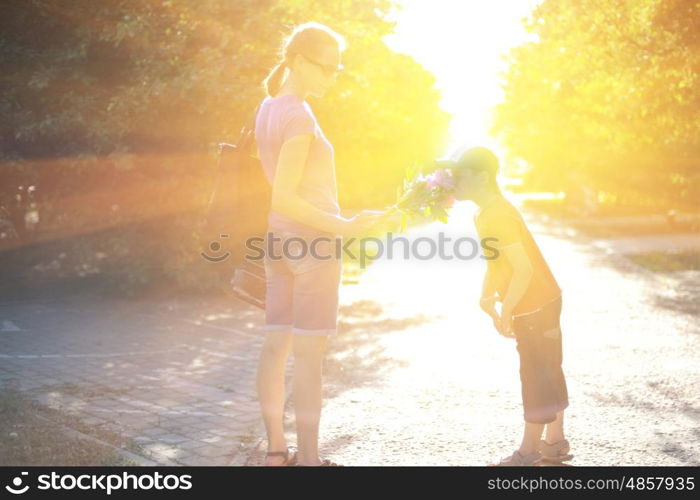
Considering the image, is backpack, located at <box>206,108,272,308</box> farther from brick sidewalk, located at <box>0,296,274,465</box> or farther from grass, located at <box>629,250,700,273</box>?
grass, located at <box>629,250,700,273</box>

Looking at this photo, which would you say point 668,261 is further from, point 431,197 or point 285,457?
point 285,457

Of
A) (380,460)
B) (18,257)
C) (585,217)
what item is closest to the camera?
(380,460)

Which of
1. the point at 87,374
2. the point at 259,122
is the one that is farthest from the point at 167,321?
the point at 259,122

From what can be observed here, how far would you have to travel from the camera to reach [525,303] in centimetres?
497

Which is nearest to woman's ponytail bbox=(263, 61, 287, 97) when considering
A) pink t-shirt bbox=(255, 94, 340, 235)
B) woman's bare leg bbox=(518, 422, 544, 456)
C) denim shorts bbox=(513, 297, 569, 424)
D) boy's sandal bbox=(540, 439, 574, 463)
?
pink t-shirt bbox=(255, 94, 340, 235)

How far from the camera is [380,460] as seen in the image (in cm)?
514

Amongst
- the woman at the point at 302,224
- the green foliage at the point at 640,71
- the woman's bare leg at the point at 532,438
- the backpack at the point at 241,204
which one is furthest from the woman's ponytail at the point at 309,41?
the green foliage at the point at 640,71

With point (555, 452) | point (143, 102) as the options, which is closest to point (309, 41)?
point (555, 452)

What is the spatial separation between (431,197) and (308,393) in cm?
121

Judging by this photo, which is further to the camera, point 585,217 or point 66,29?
point 585,217

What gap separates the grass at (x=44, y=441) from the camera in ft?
16.3

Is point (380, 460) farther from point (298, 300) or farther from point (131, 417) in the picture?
point (131, 417)
